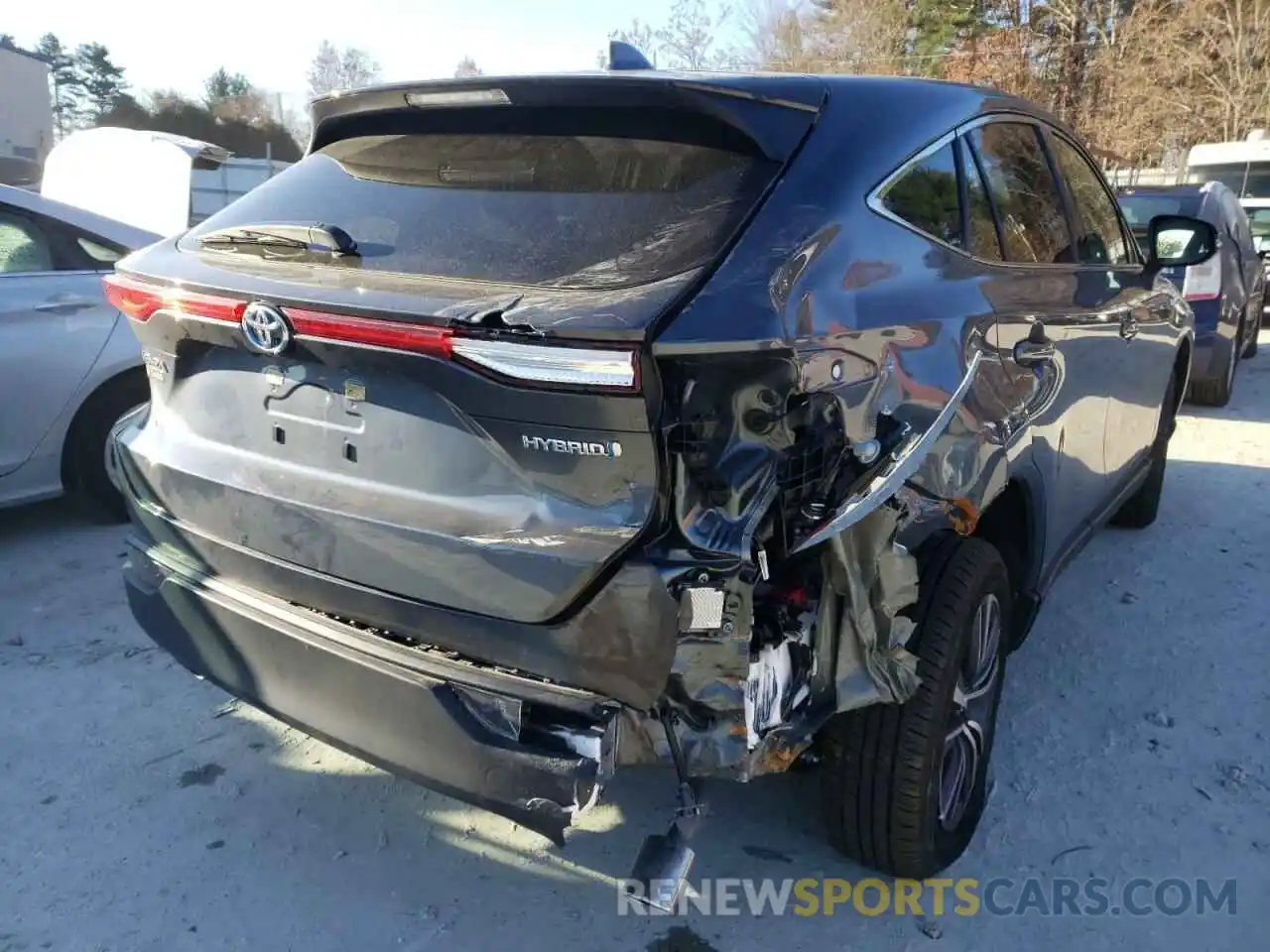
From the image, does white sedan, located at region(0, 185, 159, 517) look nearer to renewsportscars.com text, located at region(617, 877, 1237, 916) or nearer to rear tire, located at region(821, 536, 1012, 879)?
renewsportscars.com text, located at region(617, 877, 1237, 916)

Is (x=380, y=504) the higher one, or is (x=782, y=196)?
(x=782, y=196)

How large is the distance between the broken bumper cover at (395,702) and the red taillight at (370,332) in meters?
0.61

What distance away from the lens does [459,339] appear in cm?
179

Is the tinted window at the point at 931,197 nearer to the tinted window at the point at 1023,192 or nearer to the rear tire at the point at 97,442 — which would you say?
the tinted window at the point at 1023,192

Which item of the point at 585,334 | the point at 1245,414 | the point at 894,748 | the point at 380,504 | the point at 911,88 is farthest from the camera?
the point at 1245,414

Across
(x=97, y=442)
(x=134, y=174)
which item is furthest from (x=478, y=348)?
(x=134, y=174)

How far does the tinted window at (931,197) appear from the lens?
2.27 metres

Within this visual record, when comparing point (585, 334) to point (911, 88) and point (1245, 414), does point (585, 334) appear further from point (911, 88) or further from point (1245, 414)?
point (1245, 414)

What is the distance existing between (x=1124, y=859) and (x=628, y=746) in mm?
1572

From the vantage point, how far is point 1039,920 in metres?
Result: 2.44

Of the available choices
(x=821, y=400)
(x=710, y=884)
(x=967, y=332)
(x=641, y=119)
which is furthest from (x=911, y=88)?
(x=710, y=884)

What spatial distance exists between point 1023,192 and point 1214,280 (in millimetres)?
5389

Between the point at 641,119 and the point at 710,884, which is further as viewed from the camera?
the point at 710,884

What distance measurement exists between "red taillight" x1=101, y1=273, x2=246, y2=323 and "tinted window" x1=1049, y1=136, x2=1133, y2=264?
2658 mm
